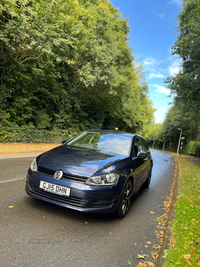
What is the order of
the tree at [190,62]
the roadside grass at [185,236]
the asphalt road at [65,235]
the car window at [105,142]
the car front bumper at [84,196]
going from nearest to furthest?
the asphalt road at [65,235]
the roadside grass at [185,236]
the car front bumper at [84,196]
the car window at [105,142]
the tree at [190,62]

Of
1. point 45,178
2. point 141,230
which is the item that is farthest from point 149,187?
point 45,178

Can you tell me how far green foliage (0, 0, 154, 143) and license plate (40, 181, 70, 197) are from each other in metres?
8.91

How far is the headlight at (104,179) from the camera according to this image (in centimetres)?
333

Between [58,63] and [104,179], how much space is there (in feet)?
58.1

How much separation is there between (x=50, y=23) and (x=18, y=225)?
11.5 m

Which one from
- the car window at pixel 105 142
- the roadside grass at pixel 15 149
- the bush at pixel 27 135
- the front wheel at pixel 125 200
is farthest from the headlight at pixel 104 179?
the bush at pixel 27 135

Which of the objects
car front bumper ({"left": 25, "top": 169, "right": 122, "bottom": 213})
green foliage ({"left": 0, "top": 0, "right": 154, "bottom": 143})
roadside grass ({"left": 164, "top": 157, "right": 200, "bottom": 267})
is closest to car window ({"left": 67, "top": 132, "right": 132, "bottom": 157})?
car front bumper ({"left": 25, "top": 169, "right": 122, "bottom": 213})

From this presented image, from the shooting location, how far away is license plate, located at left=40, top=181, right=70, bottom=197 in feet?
10.8

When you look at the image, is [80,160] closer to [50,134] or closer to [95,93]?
[50,134]

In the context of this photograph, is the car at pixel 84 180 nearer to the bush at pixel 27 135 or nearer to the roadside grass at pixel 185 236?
the roadside grass at pixel 185 236

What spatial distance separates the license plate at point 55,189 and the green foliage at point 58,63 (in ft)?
29.2

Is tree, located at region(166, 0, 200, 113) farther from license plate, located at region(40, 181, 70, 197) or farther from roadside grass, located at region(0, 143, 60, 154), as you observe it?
license plate, located at region(40, 181, 70, 197)

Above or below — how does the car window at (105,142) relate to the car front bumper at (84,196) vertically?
above

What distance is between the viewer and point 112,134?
5227 millimetres
